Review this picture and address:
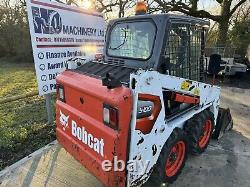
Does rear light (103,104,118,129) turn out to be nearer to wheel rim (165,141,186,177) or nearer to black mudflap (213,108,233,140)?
wheel rim (165,141,186,177)

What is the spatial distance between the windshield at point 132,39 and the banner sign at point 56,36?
0.65 metres

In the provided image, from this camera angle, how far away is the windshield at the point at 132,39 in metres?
3.47

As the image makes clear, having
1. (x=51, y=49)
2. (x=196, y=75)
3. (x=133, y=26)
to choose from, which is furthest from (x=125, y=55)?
(x=51, y=49)

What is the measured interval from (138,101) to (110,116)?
0.34m

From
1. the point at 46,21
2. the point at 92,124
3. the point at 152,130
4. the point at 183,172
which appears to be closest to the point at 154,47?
the point at 152,130

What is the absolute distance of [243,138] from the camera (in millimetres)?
5348

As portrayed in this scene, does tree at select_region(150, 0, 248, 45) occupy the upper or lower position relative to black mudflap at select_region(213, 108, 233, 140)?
upper

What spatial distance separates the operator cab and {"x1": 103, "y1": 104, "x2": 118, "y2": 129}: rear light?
0.38m

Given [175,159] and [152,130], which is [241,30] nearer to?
[175,159]

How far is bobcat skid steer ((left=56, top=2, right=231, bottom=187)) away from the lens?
9.32ft

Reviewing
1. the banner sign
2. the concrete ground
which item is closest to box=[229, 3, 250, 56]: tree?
the banner sign

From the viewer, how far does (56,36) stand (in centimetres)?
546

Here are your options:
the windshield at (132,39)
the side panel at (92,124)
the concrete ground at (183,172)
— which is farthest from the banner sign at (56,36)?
the concrete ground at (183,172)

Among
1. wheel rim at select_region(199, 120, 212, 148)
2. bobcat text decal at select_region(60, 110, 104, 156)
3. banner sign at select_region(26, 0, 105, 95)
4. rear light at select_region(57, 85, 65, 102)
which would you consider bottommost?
wheel rim at select_region(199, 120, 212, 148)
